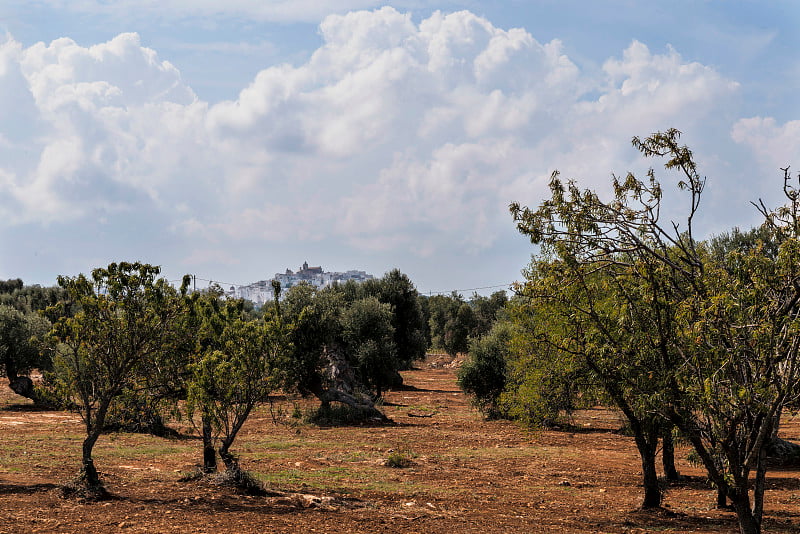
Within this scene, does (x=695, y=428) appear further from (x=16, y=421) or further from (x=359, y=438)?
(x=16, y=421)

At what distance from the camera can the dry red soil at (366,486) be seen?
13625 millimetres

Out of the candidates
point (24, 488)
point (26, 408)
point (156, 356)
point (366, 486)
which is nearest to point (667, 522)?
point (366, 486)

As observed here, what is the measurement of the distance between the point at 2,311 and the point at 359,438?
29802 mm

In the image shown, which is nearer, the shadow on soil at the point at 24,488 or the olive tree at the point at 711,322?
the olive tree at the point at 711,322

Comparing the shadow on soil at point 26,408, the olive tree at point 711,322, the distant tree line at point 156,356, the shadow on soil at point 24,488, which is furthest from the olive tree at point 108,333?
the shadow on soil at point 26,408

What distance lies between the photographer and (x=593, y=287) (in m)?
13.7

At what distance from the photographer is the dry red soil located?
13.6m

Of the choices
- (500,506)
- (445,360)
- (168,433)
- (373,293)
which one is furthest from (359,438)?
(445,360)

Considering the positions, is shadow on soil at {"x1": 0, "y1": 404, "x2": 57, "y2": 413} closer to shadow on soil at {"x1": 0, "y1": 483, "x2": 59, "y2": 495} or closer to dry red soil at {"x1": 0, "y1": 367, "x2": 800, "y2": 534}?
dry red soil at {"x1": 0, "y1": 367, "x2": 800, "y2": 534}

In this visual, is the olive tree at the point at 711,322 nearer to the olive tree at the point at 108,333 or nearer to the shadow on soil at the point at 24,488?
the olive tree at the point at 108,333

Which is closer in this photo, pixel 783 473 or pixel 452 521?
pixel 452 521

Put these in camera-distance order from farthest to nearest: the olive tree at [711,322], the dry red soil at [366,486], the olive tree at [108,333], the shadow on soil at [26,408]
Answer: the shadow on soil at [26,408] → the olive tree at [108,333] → the dry red soil at [366,486] → the olive tree at [711,322]

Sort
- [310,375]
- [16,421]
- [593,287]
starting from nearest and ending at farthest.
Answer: [593,287] < [16,421] < [310,375]

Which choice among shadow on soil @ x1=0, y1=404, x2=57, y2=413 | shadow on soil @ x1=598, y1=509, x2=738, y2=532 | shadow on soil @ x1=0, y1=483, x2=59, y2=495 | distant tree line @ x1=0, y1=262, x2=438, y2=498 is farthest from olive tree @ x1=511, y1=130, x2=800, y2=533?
shadow on soil @ x1=0, y1=404, x2=57, y2=413
